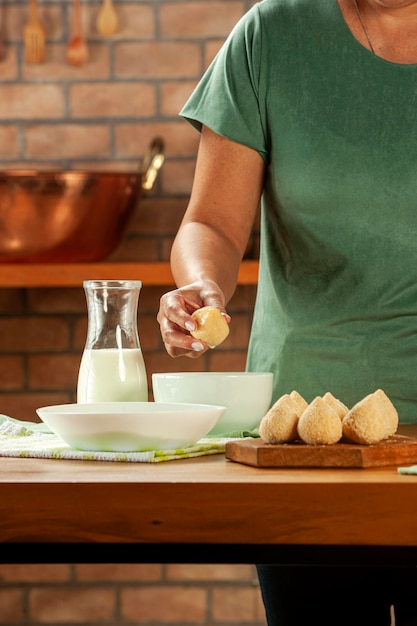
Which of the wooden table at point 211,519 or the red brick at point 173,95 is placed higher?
the red brick at point 173,95

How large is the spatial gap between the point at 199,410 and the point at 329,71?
71cm

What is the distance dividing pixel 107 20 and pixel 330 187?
1.34 meters

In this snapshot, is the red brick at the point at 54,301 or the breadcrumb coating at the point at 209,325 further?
the red brick at the point at 54,301

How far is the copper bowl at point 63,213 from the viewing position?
2.30 m

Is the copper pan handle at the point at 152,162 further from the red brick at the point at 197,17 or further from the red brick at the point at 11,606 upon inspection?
the red brick at the point at 11,606

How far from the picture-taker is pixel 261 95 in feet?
5.11

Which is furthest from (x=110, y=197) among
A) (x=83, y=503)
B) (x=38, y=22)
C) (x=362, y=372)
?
(x=83, y=503)

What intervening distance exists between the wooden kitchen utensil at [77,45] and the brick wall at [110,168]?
0.02m

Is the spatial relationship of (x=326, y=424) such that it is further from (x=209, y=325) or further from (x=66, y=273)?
(x=66, y=273)

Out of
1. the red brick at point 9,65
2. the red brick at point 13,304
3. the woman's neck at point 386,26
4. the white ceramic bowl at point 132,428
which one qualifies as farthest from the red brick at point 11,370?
the white ceramic bowl at point 132,428

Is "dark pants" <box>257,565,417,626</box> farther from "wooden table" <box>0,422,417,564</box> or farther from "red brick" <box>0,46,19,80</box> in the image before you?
"red brick" <box>0,46,19,80</box>

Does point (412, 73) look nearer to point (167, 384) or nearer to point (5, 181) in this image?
point (167, 384)

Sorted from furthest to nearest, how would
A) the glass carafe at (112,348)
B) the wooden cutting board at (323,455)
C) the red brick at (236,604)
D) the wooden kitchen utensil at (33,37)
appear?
the red brick at (236,604) → the wooden kitchen utensil at (33,37) → the glass carafe at (112,348) → the wooden cutting board at (323,455)

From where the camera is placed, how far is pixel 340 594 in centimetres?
131
